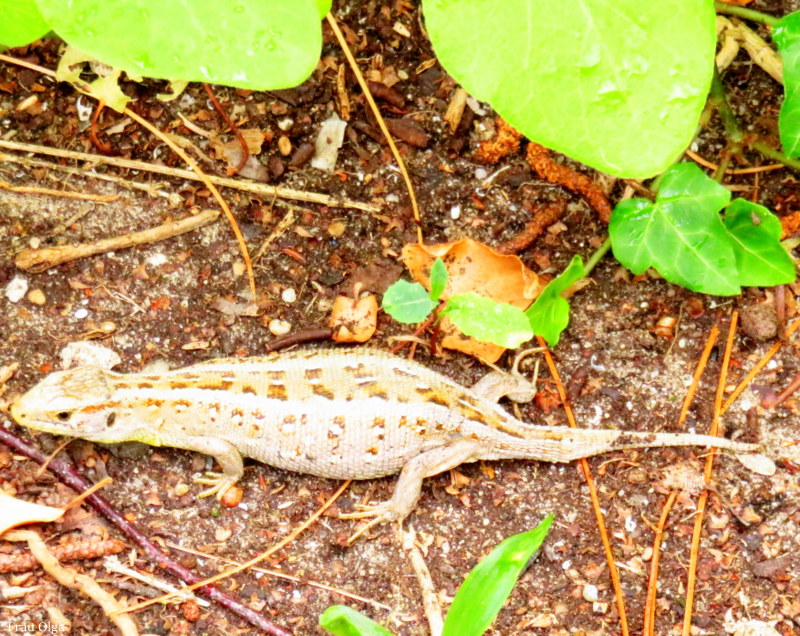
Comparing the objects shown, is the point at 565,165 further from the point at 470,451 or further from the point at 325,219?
the point at 470,451

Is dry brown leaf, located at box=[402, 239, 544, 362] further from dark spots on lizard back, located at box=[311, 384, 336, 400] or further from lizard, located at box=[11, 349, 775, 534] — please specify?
dark spots on lizard back, located at box=[311, 384, 336, 400]

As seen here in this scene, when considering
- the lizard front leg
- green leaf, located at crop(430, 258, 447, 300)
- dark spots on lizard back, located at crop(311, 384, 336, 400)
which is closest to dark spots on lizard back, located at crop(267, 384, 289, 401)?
dark spots on lizard back, located at crop(311, 384, 336, 400)

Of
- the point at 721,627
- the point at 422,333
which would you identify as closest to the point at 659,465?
the point at 721,627

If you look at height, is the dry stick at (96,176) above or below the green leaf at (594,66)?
below

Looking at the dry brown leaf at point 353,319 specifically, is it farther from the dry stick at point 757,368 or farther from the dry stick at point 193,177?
the dry stick at point 757,368

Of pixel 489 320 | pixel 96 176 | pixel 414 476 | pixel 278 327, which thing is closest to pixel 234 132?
pixel 96 176

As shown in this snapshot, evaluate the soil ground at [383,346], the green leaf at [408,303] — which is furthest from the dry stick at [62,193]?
the green leaf at [408,303]
